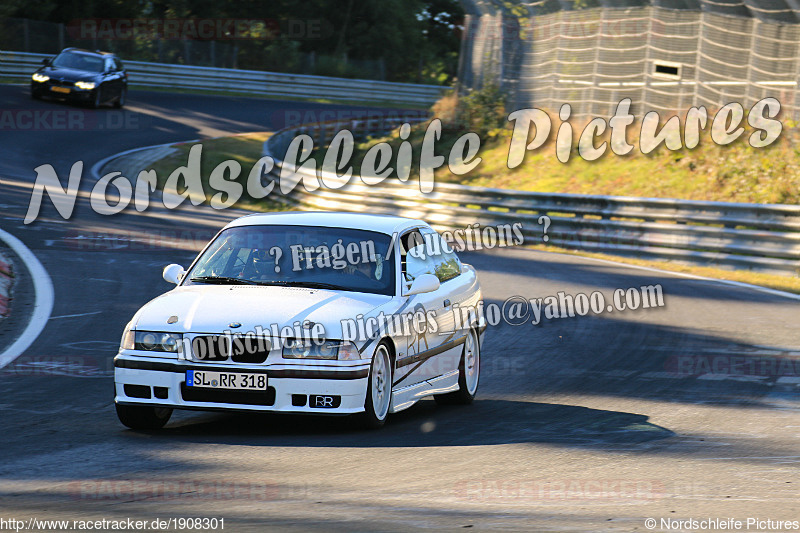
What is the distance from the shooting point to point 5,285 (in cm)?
1327

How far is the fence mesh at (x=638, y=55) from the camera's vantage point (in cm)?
2319

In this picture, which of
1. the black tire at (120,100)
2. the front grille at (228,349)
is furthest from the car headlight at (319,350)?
the black tire at (120,100)

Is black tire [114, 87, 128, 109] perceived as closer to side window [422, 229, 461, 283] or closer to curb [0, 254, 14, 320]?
curb [0, 254, 14, 320]

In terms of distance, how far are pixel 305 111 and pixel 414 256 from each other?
1349 inches

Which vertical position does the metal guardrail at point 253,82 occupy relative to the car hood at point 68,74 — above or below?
below

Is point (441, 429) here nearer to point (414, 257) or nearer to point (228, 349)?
point (414, 257)

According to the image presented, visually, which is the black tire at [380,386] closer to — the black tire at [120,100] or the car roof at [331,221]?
the car roof at [331,221]

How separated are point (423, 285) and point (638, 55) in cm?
1880

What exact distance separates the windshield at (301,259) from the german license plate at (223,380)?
3.35 feet

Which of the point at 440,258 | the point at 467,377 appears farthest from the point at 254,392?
the point at 440,258

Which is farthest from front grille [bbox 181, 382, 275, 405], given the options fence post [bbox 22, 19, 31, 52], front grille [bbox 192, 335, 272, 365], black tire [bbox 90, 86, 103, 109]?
fence post [bbox 22, 19, 31, 52]

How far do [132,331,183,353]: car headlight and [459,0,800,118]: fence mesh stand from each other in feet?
60.0

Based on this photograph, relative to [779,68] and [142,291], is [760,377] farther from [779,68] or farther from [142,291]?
[779,68]

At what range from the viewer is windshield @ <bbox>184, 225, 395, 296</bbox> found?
26.4 feet
